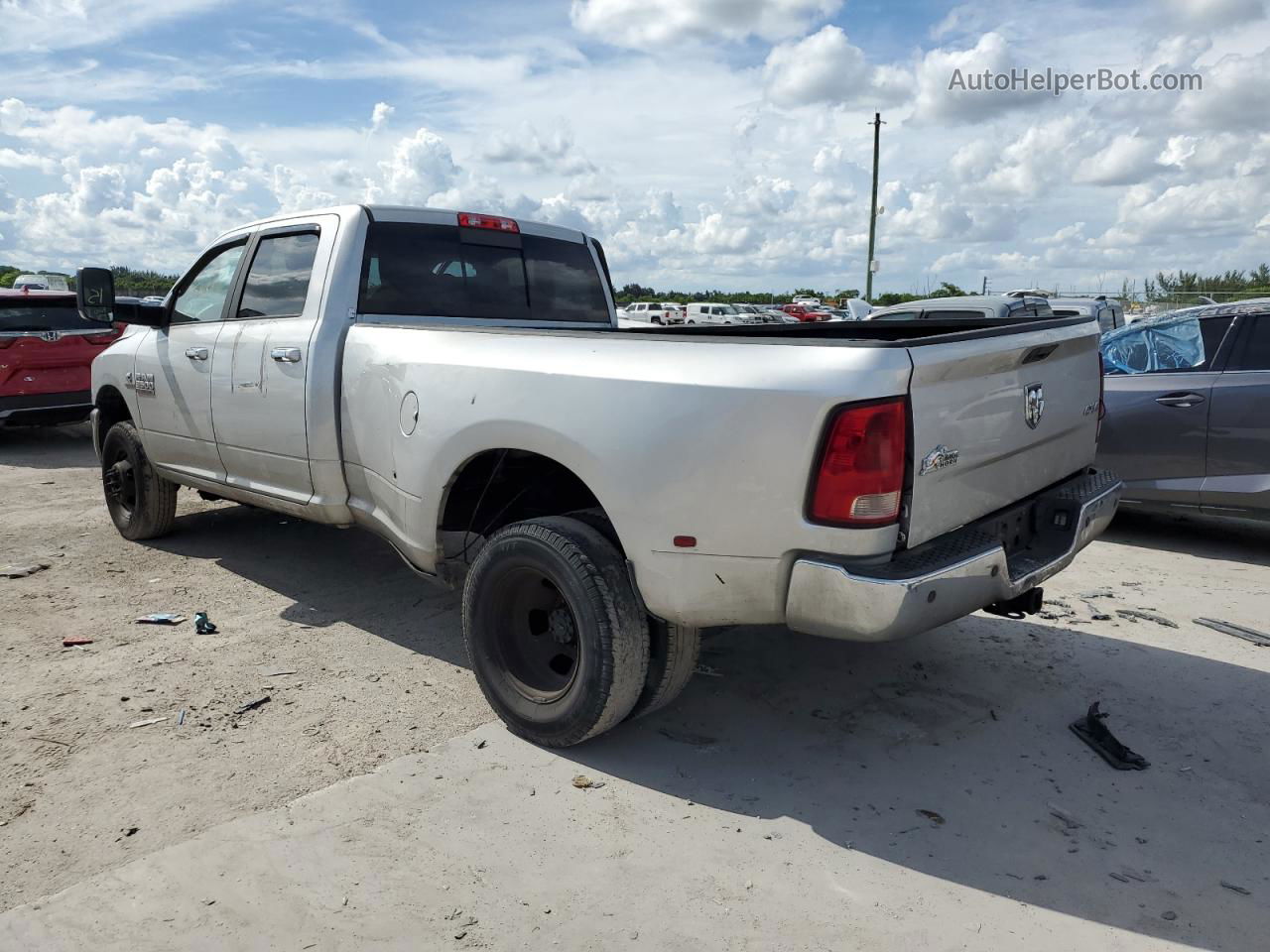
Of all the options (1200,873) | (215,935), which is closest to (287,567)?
(215,935)

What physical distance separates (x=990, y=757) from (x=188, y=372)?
4531 millimetres

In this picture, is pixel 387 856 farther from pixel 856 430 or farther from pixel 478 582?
pixel 856 430

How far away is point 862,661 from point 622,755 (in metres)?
1.32

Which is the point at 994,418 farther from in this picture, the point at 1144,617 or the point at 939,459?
the point at 1144,617

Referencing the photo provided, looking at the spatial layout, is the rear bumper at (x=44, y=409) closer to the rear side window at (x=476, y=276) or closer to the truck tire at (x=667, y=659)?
the rear side window at (x=476, y=276)

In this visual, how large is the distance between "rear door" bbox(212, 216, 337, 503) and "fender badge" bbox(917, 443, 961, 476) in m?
2.85

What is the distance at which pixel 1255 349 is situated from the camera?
19.7ft

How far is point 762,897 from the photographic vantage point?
262 cm

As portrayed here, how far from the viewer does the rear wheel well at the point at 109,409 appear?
6277 millimetres

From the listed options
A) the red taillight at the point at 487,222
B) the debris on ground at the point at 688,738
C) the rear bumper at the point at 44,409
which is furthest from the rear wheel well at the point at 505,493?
Answer: the rear bumper at the point at 44,409

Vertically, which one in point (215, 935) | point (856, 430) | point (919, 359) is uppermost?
point (919, 359)

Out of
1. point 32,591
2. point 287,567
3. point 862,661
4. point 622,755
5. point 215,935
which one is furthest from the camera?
point 287,567

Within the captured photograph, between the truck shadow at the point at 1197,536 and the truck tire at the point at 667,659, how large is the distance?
450 cm

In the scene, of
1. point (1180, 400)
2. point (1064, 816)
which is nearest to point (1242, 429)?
point (1180, 400)
